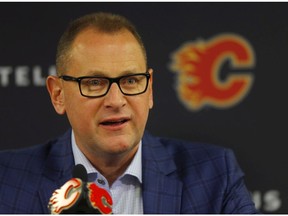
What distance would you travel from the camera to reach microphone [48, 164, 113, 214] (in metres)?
0.69

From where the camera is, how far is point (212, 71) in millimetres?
1571

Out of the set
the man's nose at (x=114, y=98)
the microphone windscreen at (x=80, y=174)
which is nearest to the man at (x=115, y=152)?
the man's nose at (x=114, y=98)

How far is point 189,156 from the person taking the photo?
124 cm

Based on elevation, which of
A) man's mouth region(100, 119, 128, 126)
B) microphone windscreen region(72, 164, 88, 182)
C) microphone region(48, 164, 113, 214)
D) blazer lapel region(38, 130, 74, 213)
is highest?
man's mouth region(100, 119, 128, 126)

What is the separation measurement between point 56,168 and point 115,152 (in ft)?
0.60

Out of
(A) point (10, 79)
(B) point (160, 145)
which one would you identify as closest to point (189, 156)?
(B) point (160, 145)

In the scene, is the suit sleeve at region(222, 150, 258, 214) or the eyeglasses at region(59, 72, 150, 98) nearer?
the eyeglasses at region(59, 72, 150, 98)

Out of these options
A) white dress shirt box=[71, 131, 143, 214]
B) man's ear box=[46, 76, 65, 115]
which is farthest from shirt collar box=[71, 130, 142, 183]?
man's ear box=[46, 76, 65, 115]

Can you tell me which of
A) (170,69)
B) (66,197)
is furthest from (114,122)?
(170,69)

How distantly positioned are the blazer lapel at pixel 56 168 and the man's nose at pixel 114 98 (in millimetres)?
236

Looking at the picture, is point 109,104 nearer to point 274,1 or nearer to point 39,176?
point 39,176

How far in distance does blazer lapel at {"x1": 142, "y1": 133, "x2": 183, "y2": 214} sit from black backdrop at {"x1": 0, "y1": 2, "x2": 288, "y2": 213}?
345 mm

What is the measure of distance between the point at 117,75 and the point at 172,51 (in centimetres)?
55

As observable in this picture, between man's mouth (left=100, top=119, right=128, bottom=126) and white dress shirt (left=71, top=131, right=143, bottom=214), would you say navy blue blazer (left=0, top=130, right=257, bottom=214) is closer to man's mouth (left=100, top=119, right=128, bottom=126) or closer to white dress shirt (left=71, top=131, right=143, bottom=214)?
white dress shirt (left=71, top=131, right=143, bottom=214)
